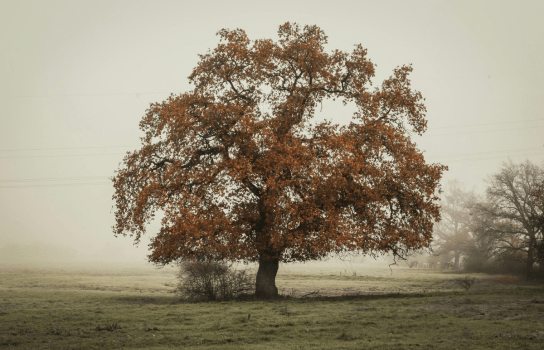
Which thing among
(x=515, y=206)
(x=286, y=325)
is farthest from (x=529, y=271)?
(x=286, y=325)

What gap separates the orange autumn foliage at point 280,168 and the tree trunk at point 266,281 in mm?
789

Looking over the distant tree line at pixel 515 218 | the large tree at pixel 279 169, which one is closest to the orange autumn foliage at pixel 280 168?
the large tree at pixel 279 169

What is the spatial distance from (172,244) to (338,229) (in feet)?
29.1

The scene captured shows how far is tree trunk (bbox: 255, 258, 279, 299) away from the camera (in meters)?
25.7

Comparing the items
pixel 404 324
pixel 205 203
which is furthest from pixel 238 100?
pixel 404 324

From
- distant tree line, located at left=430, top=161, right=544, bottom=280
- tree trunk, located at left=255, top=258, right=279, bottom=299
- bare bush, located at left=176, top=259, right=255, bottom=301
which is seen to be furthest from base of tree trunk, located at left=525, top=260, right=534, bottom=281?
bare bush, located at left=176, top=259, right=255, bottom=301

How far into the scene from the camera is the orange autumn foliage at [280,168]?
74.5 feet

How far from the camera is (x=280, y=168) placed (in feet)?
73.8

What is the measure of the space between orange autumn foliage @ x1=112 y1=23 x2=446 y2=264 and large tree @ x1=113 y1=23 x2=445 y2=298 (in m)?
0.07

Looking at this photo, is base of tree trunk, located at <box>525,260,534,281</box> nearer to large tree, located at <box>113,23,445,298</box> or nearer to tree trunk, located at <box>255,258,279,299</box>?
large tree, located at <box>113,23,445,298</box>

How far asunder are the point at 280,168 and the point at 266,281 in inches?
304

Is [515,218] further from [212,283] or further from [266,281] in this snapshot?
[212,283]

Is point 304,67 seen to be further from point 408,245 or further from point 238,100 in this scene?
point 408,245

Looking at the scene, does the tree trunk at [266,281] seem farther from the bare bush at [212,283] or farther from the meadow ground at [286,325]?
the meadow ground at [286,325]
